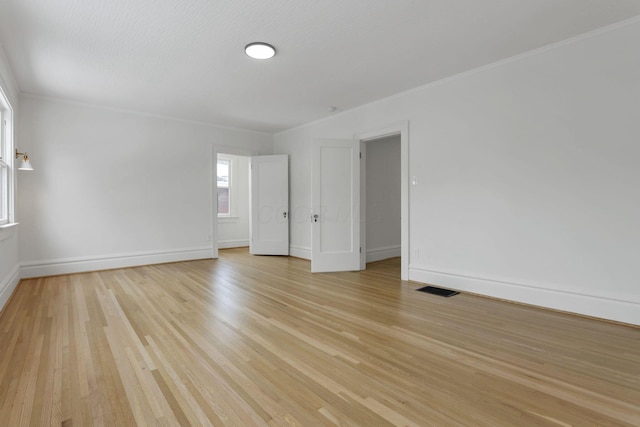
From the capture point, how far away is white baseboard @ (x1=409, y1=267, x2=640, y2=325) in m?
2.78

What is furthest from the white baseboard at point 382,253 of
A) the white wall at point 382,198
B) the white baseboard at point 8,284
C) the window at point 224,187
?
the white baseboard at point 8,284

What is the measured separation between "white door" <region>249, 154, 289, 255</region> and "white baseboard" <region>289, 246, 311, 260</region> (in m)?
0.12

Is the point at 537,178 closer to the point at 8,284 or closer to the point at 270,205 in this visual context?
the point at 270,205

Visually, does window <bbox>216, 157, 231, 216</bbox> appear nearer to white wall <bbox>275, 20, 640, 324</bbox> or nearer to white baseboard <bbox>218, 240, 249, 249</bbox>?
white baseboard <bbox>218, 240, 249, 249</bbox>

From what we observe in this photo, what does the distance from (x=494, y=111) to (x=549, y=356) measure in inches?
104

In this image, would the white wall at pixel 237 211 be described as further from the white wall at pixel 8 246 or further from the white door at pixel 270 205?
the white wall at pixel 8 246

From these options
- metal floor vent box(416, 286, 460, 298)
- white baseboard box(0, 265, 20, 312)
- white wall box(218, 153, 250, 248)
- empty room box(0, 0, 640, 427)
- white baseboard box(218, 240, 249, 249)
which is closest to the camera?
empty room box(0, 0, 640, 427)

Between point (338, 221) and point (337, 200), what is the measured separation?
1.15ft

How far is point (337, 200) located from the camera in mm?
5117

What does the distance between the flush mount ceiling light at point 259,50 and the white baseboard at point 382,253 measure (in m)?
3.88

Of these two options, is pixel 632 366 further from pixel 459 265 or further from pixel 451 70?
pixel 451 70

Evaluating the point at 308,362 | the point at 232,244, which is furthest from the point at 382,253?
the point at 308,362

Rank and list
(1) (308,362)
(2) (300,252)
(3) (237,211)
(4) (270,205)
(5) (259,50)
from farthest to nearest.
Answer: (3) (237,211) < (4) (270,205) < (2) (300,252) < (5) (259,50) < (1) (308,362)

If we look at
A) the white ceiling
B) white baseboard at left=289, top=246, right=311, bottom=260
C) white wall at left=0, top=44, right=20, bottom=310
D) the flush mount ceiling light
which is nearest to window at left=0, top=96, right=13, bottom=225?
white wall at left=0, top=44, right=20, bottom=310
